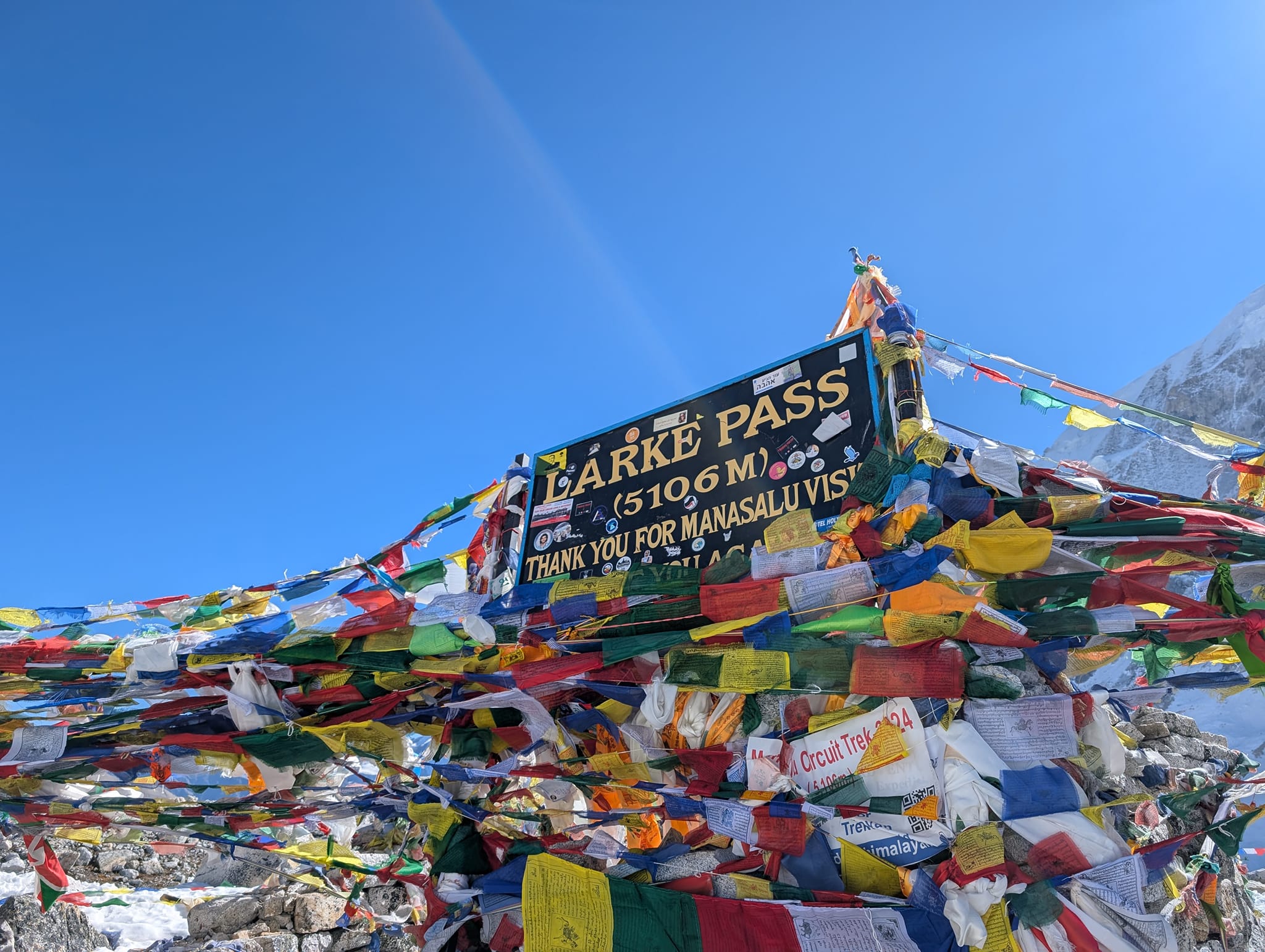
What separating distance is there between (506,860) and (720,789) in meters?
1.81

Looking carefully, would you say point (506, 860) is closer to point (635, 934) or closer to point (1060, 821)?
point (635, 934)

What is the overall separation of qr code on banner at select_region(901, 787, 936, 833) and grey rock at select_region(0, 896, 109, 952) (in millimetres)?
8225

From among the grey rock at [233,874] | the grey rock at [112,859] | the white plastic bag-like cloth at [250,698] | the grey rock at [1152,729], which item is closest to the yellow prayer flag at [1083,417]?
the white plastic bag-like cloth at [250,698]

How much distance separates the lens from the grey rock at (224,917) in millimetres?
8414

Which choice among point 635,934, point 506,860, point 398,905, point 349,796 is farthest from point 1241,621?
point 398,905

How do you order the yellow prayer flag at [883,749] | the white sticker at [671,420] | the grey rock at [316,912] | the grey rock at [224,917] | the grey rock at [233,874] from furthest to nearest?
1. the grey rock at [233,874]
2. the grey rock at [316,912]
3. the grey rock at [224,917]
4. the white sticker at [671,420]
5. the yellow prayer flag at [883,749]

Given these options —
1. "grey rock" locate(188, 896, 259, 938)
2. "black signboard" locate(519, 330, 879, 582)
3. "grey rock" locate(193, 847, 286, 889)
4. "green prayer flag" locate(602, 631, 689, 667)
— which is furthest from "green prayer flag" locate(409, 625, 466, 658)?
"grey rock" locate(193, 847, 286, 889)

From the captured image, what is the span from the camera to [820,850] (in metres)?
4.74

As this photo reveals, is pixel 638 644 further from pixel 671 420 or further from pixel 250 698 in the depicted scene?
pixel 250 698

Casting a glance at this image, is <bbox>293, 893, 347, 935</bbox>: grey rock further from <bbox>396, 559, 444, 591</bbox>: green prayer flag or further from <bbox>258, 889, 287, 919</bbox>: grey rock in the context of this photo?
<bbox>396, 559, 444, 591</bbox>: green prayer flag

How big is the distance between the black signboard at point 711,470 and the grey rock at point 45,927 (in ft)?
19.9

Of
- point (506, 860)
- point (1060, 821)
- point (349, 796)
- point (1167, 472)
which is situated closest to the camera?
point (1060, 821)

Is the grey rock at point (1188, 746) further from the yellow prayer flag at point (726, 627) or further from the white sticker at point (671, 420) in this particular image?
the yellow prayer flag at point (726, 627)

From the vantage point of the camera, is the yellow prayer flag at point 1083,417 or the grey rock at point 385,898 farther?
the grey rock at point 385,898
